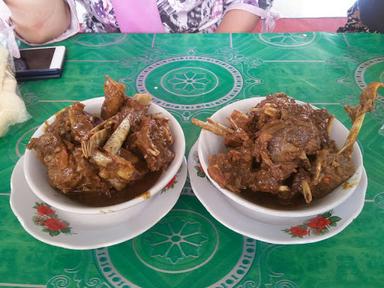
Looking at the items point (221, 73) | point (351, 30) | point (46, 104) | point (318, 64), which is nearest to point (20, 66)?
point (46, 104)

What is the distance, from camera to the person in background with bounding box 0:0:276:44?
1.36 metres

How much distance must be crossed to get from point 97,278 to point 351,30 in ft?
4.77

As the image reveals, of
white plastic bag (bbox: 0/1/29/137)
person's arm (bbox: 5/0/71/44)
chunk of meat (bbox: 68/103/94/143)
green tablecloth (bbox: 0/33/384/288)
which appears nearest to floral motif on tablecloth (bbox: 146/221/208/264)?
green tablecloth (bbox: 0/33/384/288)

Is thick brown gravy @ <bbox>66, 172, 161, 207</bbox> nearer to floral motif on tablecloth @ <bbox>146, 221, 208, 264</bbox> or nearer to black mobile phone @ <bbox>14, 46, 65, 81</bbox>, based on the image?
floral motif on tablecloth @ <bbox>146, 221, 208, 264</bbox>

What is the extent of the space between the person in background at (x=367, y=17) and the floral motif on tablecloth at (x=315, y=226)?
1074 mm

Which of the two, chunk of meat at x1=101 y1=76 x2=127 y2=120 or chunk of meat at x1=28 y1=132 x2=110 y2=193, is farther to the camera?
chunk of meat at x1=101 y1=76 x2=127 y2=120

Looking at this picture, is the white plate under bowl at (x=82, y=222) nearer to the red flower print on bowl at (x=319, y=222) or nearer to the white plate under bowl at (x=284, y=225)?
the white plate under bowl at (x=284, y=225)

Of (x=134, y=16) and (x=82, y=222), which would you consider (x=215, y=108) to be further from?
(x=134, y=16)

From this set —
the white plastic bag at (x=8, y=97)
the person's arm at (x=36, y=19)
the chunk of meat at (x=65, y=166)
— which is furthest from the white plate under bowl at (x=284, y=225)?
the person's arm at (x=36, y=19)

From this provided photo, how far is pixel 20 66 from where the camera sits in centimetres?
125

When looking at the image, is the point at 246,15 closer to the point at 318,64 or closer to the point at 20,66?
the point at 318,64

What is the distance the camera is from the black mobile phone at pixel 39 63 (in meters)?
1.22

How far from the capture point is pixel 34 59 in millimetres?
1271

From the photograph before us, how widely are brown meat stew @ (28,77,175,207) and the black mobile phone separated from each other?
18.0 inches
